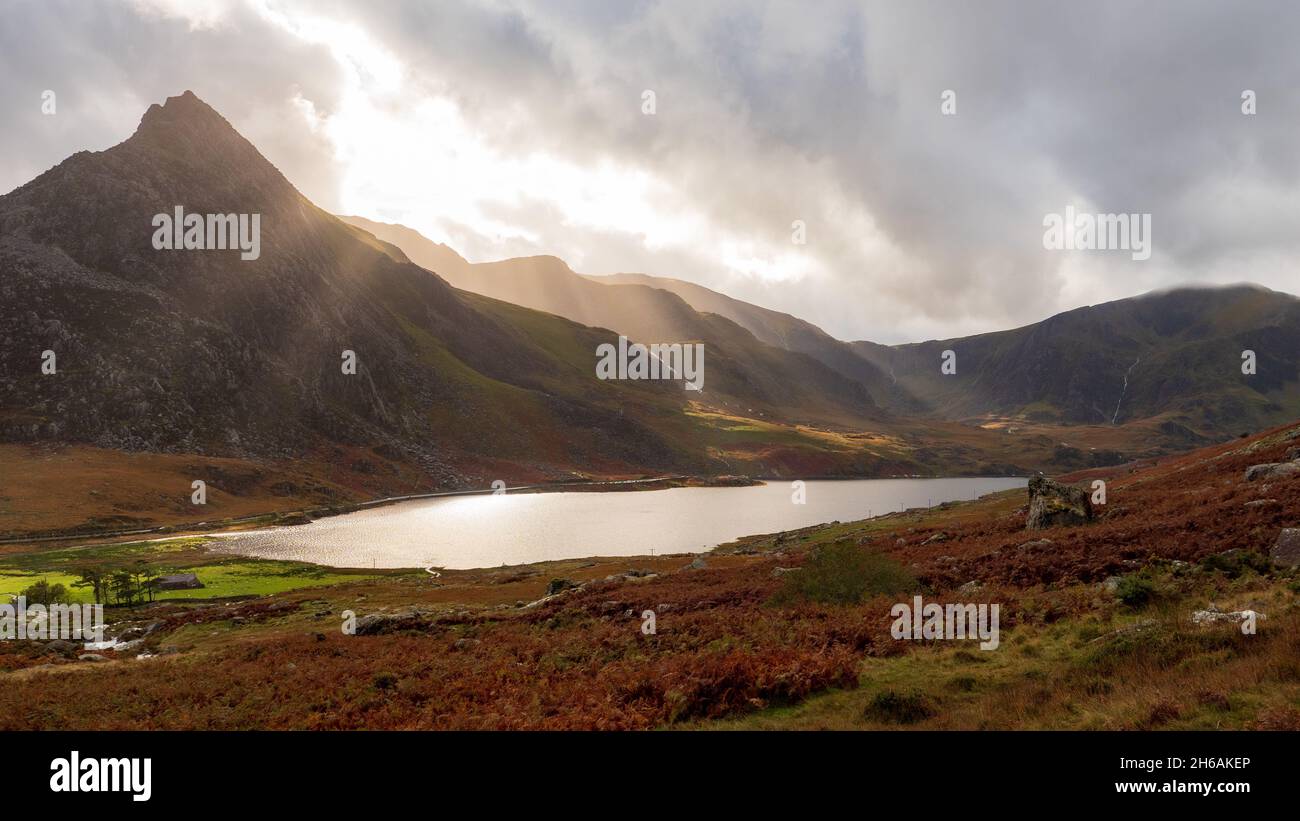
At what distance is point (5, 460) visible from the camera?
114188mm

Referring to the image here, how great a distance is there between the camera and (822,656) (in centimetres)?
1598

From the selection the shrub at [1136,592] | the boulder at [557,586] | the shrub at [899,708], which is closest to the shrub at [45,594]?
the boulder at [557,586]

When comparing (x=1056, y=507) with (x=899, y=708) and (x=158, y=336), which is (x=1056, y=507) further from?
(x=158, y=336)

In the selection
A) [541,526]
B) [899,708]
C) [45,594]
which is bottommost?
[541,526]

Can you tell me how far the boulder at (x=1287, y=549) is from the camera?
18.9m

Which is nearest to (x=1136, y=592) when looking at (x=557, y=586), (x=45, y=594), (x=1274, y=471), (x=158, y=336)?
(x=1274, y=471)

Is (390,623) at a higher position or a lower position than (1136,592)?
lower

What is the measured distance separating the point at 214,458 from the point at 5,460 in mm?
33244

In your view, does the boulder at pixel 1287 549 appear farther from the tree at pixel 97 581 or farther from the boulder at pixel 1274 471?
the tree at pixel 97 581

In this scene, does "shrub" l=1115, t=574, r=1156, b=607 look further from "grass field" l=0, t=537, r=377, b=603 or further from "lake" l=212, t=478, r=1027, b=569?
"lake" l=212, t=478, r=1027, b=569

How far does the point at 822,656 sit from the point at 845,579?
34.4 ft

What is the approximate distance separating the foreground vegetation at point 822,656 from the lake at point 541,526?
52578 mm

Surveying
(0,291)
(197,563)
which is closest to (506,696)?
(197,563)
